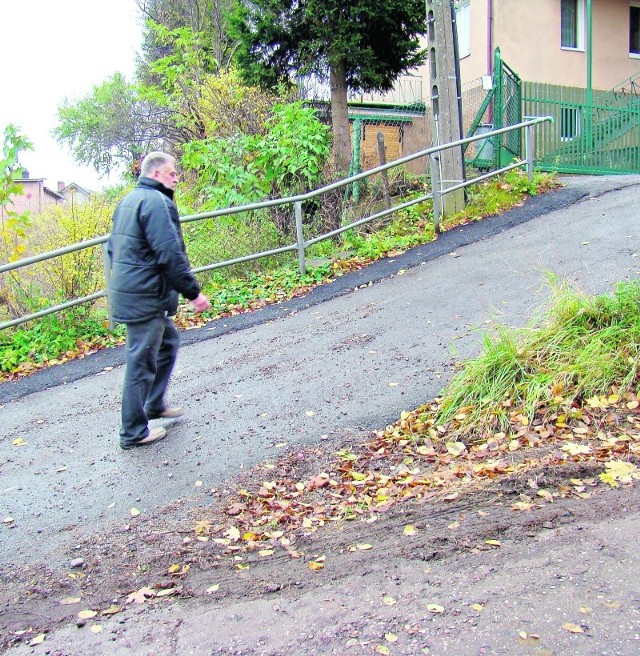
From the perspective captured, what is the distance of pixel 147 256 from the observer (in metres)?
5.16

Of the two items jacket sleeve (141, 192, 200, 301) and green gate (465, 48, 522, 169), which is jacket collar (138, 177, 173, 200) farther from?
green gate (465, 48, 522, 169)

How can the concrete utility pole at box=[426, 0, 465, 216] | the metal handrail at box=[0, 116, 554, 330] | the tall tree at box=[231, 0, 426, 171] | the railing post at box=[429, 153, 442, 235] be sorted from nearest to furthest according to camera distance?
the metal handrail at box=[0, 116, 554, 330] < the railing post at box=[429, 153, 442, 235] < the concrete utility pole at box=[426, 0, 465, 216] < the tall tree at box=[231, 0, 426, 171]

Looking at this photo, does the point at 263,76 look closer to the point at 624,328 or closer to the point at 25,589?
the point at 624,328

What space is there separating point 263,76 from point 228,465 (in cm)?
1084

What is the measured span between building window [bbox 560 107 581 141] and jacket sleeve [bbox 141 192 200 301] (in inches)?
469

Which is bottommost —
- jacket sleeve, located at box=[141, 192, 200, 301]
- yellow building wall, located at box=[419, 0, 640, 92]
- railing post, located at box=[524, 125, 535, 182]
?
railing post, located at box=[524, 125, 535, 182]

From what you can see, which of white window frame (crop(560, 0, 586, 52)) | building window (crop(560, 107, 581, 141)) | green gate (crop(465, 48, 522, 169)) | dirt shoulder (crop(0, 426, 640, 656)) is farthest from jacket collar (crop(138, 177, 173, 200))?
white window frame (crop(560, 0, 586, 52))

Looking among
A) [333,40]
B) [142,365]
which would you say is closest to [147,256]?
[142,365]

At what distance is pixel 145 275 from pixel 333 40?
999 cm

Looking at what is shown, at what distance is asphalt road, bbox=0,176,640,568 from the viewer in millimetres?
4918

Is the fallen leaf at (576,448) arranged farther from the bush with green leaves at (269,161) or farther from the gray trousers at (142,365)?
the bush with green leaves at (269,161)

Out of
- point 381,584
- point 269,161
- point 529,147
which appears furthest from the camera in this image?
point 269,161

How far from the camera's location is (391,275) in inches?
374

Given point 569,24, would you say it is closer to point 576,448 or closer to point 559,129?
point 559,129
